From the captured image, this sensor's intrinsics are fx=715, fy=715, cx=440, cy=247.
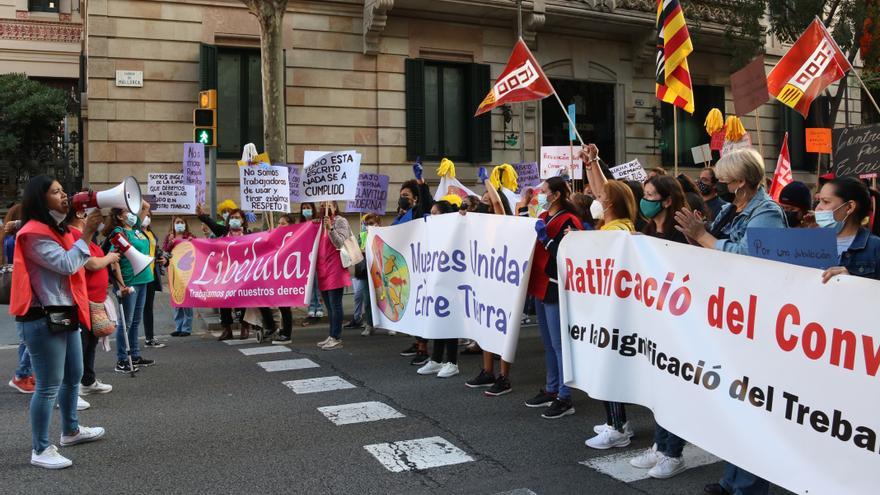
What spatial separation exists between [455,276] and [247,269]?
377cm

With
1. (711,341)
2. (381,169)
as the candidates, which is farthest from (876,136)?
(381,169)

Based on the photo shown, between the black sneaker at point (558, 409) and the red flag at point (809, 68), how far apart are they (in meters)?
4.55

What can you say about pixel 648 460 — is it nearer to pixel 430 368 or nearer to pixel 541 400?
pixel 541 400

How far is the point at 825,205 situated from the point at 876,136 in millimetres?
4915

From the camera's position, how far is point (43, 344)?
486 cm

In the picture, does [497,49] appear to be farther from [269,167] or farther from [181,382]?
[181,382]

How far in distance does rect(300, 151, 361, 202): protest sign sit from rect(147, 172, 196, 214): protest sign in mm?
3083

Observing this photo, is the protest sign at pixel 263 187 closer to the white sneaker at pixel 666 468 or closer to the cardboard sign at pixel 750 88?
the cardboard sign at pixel 750 88

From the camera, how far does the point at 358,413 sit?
20.1 ft

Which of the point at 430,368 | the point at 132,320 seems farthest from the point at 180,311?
the point at 430,368

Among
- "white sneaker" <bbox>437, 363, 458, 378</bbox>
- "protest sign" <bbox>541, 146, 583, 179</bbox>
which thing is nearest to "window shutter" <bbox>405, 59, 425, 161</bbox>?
"protest sign" <bbox>541, 146, 583, 179</bbox>

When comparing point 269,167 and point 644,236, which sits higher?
point 269,167

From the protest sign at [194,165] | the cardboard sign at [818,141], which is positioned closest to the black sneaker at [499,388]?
the cardboard sign at [818,141]

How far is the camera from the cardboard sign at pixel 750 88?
849 cm
